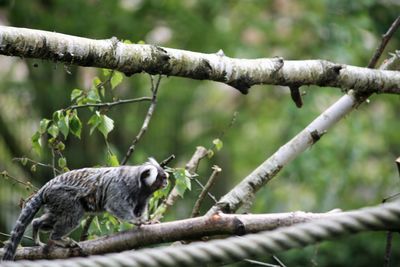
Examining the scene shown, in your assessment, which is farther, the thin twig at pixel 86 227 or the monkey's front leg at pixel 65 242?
the thin twig at pixel 86 227

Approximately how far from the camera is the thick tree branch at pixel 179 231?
135 inches

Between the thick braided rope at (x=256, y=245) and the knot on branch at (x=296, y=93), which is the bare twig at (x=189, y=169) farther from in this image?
the thick braided rope at (x=256, y=245)

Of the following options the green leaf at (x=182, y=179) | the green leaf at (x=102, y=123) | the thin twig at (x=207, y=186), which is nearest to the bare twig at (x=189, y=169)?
→ the thin twig at (x=207, y=186)

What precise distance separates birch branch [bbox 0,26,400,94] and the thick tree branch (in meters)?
0.81

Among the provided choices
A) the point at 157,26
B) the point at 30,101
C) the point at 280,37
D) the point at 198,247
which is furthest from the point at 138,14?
the point at 198,247

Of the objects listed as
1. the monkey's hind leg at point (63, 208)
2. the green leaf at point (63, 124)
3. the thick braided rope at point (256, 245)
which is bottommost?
the monkey's hind leg at point (63, 208)

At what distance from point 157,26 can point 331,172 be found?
2544 millimetres

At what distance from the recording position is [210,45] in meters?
8.45

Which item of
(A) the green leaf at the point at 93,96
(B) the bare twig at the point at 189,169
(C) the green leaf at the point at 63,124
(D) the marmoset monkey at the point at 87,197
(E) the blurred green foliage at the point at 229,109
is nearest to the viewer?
(D) the marmoset monkey at the point at 87,197

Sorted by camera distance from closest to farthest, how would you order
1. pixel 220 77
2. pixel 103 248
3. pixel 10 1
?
pixel 103 248 < pixel 220 77 < pixel 10 1

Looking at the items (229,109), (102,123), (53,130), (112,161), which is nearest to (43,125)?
(53,130)

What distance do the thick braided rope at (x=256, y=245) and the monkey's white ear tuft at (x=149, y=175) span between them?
1604 millimetres

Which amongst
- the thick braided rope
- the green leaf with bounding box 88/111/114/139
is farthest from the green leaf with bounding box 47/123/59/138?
the thick braided rope

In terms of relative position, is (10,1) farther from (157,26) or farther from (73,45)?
(73,45)
